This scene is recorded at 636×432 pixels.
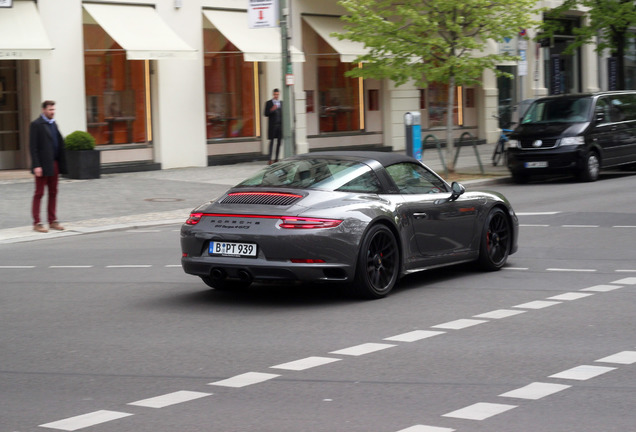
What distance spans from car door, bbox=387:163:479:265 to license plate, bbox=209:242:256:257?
5.18 ft

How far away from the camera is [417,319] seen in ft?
28.7

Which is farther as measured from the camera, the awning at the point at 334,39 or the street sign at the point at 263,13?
the awning at the point at 334,39

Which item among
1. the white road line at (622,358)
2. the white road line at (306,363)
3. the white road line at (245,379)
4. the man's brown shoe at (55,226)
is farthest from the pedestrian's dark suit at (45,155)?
the white road line at (622,358)

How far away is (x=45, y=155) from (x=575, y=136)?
38.5 ft

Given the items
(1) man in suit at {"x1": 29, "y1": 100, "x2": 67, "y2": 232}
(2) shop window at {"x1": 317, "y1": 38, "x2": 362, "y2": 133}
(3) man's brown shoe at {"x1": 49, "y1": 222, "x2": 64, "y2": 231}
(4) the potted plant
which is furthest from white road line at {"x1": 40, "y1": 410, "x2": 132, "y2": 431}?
(2) shop window at {"x1": 317, "y1": 38, "x2": 362, "y2": 133}

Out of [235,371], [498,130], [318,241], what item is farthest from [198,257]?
[498,130]

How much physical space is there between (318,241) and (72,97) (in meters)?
17.0

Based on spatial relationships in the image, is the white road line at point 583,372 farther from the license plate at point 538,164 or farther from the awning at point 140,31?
the awning at point 140,31

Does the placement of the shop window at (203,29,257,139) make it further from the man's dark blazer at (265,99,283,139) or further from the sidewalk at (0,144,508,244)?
the man's dark blazer at (265,99,283,139)

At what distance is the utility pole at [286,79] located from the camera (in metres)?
21.3

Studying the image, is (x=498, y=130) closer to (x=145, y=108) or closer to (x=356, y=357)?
(x=145, y=108)

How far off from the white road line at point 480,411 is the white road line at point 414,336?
6.18 feet

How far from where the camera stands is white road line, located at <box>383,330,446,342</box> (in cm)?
795

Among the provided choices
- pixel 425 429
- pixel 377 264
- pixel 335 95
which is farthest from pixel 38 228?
pixel 335 95
